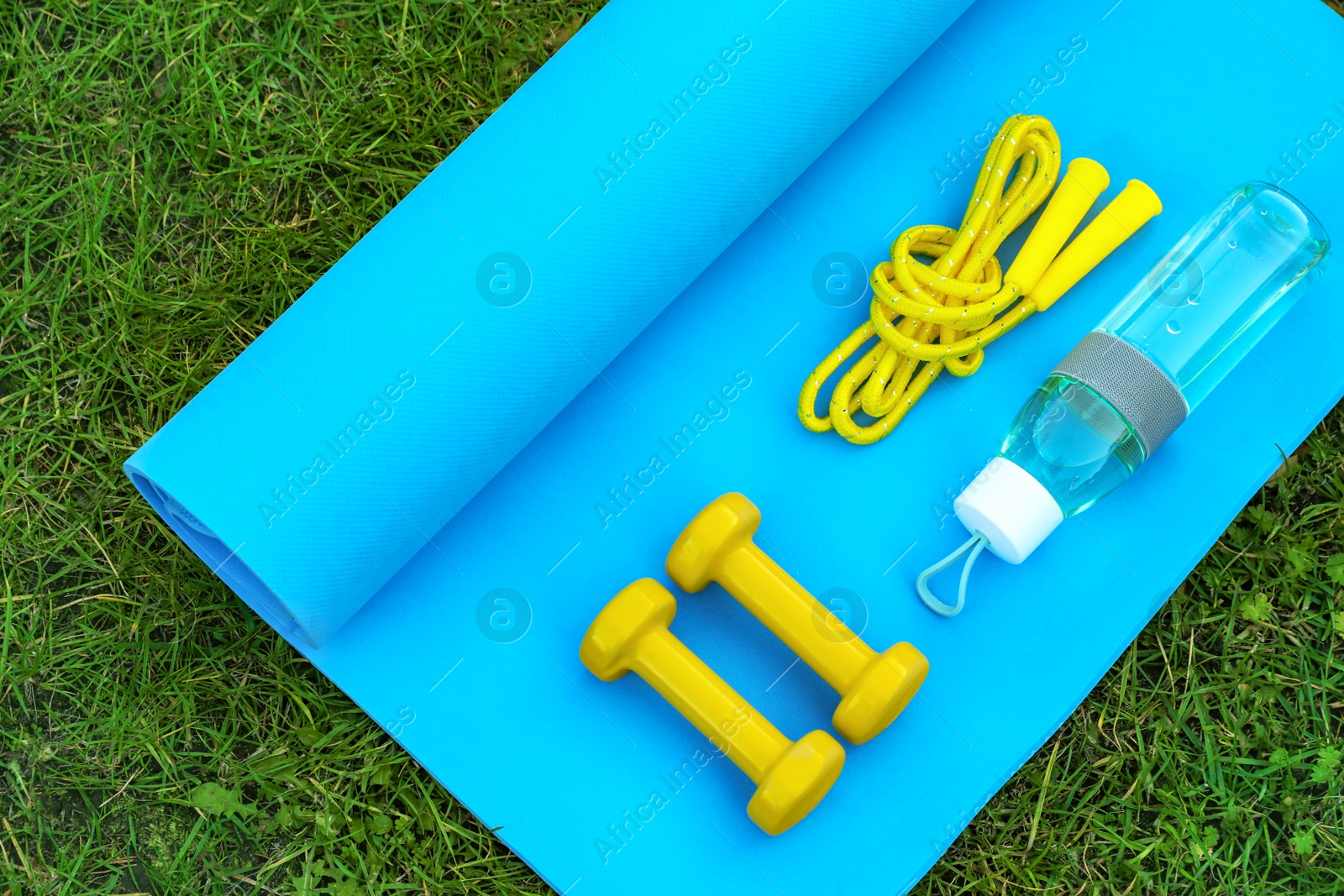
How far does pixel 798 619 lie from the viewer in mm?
1679

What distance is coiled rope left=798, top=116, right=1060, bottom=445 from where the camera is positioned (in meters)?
1.75

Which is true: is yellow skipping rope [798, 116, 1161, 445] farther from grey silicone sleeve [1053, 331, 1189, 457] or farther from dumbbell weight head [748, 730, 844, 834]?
dumbbell weight head [748, 730, 844, 834]

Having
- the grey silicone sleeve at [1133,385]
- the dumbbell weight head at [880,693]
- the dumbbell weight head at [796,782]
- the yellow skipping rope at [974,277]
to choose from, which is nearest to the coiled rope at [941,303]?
the yellow skipping rope at [974,277]

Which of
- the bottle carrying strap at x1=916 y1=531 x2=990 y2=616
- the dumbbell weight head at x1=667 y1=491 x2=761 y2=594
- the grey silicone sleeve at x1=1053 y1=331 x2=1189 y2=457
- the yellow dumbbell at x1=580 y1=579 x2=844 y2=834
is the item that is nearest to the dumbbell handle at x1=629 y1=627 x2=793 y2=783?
the yellow dumbbell at x1=580 y1=579 x2=844 y2=834

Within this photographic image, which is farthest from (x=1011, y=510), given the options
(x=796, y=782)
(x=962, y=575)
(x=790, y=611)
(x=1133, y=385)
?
(x=796, y=782)

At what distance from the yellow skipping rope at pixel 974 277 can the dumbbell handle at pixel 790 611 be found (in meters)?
0.27

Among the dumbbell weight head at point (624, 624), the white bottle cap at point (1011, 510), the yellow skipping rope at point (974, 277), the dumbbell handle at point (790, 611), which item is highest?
the yellow skipping rope at point (974, 277)

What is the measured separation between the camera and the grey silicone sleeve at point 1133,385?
1729mm

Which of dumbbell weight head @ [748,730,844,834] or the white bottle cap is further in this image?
the white bottle cap

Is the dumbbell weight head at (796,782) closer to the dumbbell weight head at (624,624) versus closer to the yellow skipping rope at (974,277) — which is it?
the dumbbell weight head at (624,624)

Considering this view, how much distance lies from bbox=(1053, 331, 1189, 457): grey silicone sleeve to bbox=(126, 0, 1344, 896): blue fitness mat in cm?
12

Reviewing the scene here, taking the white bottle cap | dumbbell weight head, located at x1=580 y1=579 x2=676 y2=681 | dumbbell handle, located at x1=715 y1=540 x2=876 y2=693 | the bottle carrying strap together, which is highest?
the white bottle cap

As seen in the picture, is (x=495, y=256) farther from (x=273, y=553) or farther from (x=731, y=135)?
(x=273, y=553)

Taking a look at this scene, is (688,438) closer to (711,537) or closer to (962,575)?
(711,537)
